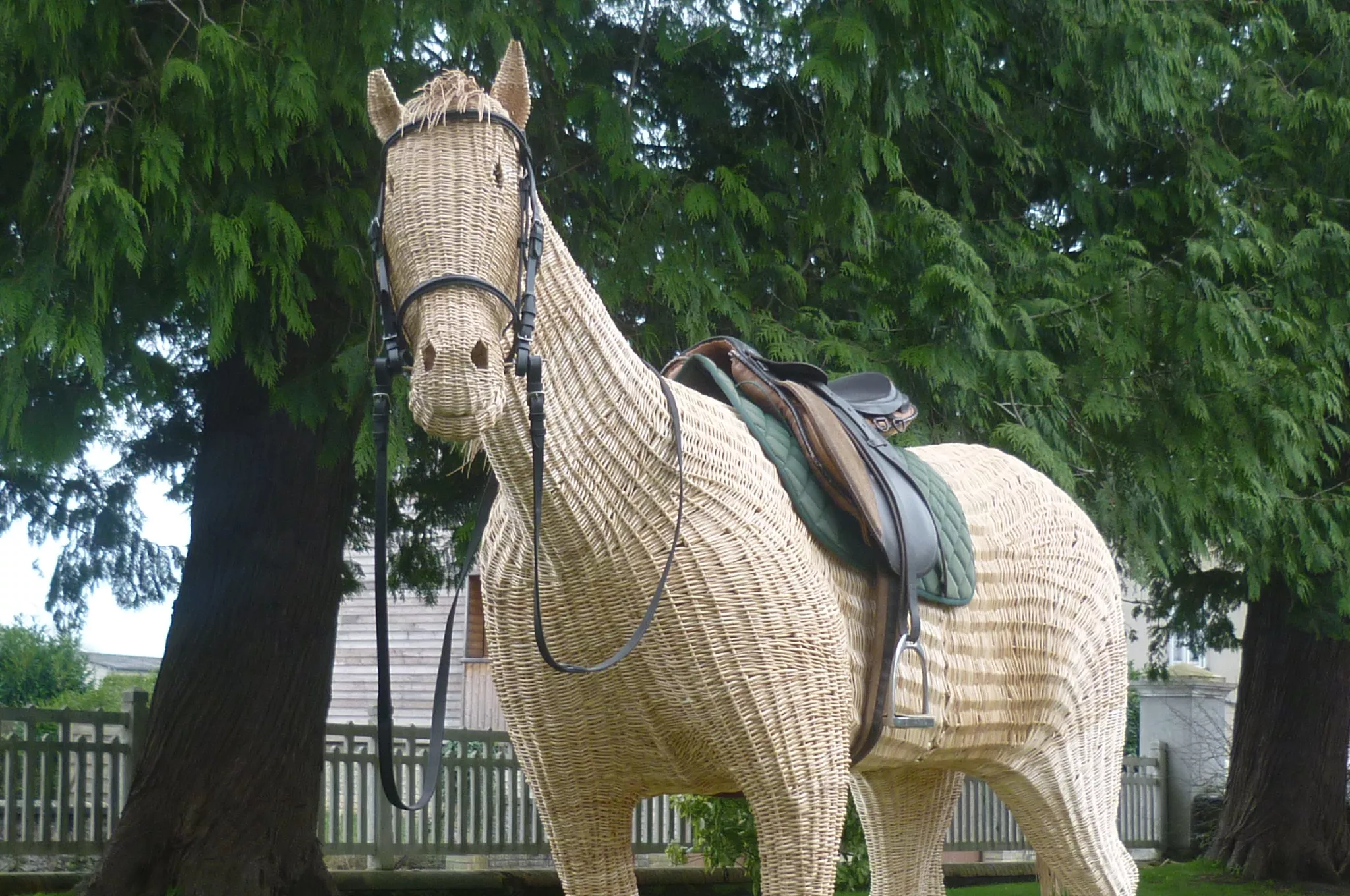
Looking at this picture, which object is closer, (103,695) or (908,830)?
(908,830)

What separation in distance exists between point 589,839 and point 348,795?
5965 millimetres

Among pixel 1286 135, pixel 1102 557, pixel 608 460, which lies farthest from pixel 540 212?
pixel 1286 135

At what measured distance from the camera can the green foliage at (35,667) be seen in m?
19.2

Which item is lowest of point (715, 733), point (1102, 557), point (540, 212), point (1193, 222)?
point (715, 733)

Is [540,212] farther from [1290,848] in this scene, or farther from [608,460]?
[1290,848]

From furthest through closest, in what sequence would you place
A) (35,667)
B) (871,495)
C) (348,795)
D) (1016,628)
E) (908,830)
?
(35,667) → (348,795) → (908,830) → (1016,628) → (871,495)

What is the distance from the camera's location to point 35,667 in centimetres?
1941

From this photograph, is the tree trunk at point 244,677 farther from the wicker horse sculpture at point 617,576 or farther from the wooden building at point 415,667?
the wooden building at point 415,667

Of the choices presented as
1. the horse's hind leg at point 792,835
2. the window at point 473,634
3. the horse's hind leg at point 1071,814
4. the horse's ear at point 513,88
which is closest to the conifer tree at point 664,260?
the horse's hind leg at point 1071,814

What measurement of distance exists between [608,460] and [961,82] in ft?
14.2

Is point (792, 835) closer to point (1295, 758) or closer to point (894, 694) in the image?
point (894, 694)

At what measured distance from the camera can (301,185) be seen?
17.7 ft

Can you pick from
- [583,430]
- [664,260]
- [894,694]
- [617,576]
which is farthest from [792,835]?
[664,260]

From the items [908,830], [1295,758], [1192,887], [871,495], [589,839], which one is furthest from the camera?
[1295,758]
